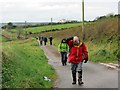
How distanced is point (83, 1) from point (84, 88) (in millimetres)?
19730

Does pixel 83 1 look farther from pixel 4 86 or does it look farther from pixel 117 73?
pixel 4 86

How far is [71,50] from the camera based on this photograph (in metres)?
12.7

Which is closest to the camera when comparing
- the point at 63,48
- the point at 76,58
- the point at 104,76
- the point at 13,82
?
the point at 13,82

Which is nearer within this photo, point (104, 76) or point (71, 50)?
point (71, 50)

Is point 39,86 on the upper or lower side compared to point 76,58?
lower

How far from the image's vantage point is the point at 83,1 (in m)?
30.9

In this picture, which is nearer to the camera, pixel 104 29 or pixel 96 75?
pixel 96 75

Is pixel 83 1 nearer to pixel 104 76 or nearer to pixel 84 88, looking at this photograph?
pixel 104 76

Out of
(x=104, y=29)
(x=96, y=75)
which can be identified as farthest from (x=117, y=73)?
(x=104, y=29)

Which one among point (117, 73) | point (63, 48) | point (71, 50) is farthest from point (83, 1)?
point (71, 50)

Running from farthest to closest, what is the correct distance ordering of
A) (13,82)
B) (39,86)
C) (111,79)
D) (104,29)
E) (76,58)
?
(104,29) < (111,79) < (76,58) < (39,86) < (13,82)

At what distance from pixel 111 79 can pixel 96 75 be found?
58.7 inches

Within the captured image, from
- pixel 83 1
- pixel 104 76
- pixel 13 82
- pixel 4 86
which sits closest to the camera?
pixel 4 86

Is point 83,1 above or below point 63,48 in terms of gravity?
above
